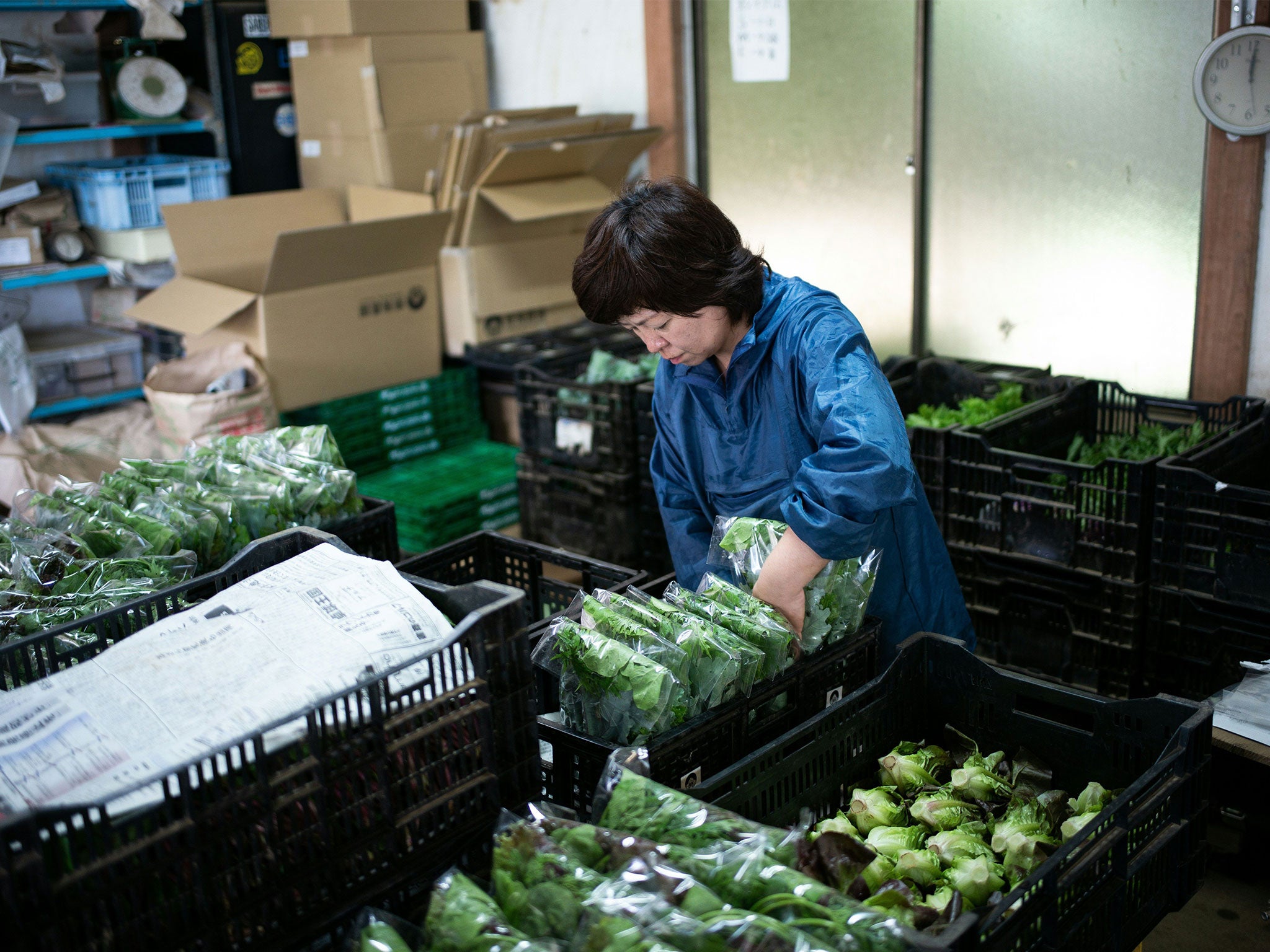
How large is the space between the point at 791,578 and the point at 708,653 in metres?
0.25

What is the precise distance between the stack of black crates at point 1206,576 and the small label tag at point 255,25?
4.36 metres

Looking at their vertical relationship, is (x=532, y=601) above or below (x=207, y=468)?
below

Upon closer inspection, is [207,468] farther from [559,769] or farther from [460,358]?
[460,358]

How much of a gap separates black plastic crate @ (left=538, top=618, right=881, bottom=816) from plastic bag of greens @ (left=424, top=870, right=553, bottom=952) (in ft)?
1.06

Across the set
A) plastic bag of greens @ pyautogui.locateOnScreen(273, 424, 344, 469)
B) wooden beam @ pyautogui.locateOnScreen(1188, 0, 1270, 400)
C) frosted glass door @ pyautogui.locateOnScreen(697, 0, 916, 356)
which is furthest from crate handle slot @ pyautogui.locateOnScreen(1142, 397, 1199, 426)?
plastic bag of greens @ pyautogui.locateOnScreen(273, 424, 344, 469)

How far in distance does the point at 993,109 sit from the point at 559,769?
3.26m

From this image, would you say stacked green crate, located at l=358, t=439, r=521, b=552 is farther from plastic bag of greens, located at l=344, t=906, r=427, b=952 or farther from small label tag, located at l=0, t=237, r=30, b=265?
plastic bag of greens, located at l=344, t=906, r=427, b=952

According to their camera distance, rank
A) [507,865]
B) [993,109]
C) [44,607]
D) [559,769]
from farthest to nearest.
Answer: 1. [993,109]
2. [44,607]
3. [559,769]
4. [507,865]

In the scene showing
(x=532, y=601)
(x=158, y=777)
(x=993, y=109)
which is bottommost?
(x=532, y=601)

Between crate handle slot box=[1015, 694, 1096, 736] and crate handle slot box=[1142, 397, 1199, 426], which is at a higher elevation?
crate handle slot box=[1142, 397, 1199, 426]

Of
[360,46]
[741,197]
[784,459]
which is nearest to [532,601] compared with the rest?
[784,459]

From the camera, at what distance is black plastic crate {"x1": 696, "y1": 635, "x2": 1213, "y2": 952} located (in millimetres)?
1343

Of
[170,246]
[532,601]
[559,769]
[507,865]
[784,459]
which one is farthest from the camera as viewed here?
[170,246]

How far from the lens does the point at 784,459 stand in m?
2.19
